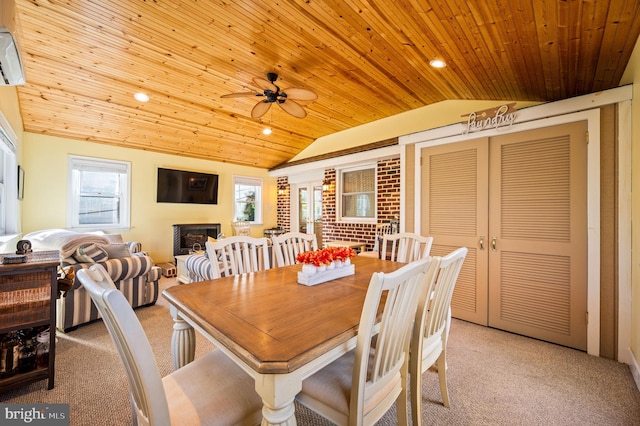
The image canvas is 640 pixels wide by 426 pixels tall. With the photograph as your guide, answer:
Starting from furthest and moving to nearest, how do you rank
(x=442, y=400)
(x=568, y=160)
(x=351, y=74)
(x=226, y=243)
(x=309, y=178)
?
(x=309, y=178) → (x=351, y=74) → (x=568, y=160) → (x=226, y=243) → (x=442, y=400)

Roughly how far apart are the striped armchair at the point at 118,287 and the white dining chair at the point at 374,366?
2738 mm

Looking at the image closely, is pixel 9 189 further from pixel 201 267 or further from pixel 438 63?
pixel 438 63

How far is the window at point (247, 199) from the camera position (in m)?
6.71

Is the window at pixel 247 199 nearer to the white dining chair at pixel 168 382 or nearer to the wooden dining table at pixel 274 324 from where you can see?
the wooden dining table at pixel 274 324

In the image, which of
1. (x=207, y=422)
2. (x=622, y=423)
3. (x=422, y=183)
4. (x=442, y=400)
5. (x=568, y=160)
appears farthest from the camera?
(x=422, y=183)

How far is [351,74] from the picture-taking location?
3.15m

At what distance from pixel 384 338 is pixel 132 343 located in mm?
862

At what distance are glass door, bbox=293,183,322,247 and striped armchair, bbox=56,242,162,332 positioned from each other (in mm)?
3599

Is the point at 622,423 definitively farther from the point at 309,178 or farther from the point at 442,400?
the point at 309,178

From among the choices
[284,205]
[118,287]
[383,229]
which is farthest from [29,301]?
[284,205]

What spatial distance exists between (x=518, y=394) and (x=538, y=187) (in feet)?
→ 6.01

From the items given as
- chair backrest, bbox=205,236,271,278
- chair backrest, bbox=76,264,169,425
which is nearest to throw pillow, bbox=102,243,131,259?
chair backrest, bbox=205,236,271,278

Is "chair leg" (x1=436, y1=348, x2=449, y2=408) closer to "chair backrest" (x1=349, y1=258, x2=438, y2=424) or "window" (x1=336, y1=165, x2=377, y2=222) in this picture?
"chair backrest" (x1=349, y1=258, x2=438, y2=424)

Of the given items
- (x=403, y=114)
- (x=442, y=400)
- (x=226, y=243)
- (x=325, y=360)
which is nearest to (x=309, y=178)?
(x=403, y=114)
